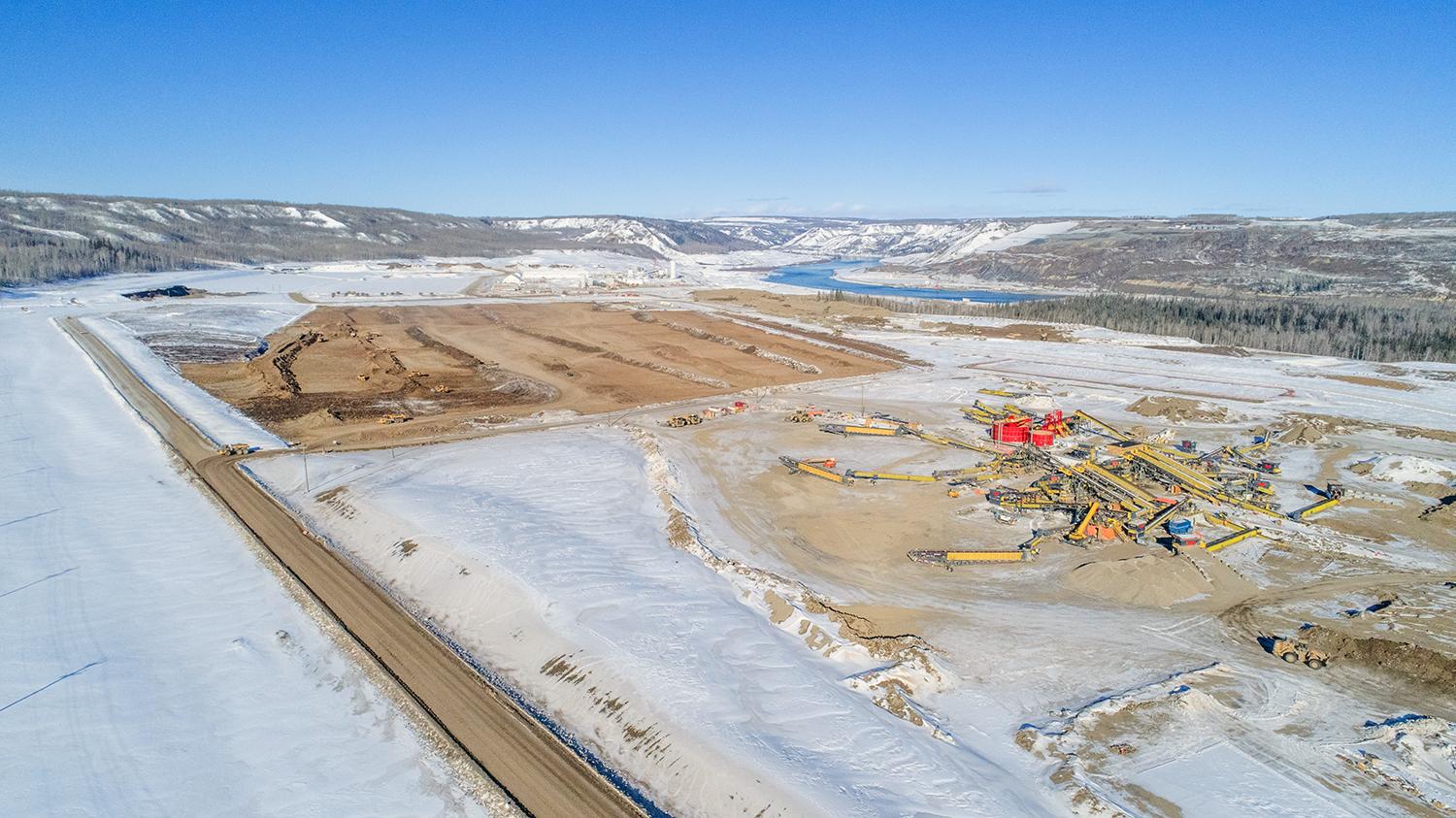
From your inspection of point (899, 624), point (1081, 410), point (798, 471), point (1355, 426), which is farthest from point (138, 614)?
point (1355, 426)

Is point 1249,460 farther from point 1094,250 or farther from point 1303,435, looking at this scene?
point 1094,250

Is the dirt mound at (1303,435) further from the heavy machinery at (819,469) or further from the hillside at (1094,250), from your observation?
the hillside at (1094,250)

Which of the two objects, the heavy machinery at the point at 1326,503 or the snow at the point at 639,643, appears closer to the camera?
the snow at the point at 639,643

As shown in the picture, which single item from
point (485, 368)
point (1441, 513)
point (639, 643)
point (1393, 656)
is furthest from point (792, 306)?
point (1393, 656)

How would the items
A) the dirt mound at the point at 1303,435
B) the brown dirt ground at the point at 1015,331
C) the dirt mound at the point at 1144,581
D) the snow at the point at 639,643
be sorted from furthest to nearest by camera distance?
the brown dirt ground at the point at 1015,331, the dirt mound at the point at 1303,435, the dirt mound at the point at 1144,581, the snow at the point at 639,643

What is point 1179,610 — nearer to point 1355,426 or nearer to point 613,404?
point 1355,426

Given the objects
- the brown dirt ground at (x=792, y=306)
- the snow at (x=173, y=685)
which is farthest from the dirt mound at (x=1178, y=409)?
the brown dirt ground at (x=792, y=306)
